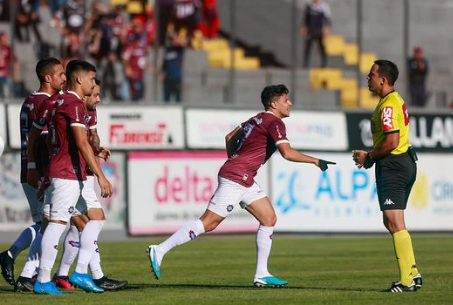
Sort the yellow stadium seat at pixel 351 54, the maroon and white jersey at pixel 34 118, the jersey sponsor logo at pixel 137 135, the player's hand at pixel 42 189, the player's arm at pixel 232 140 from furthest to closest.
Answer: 1. the yellow stadium seat at pixel 351 54
2. the jersey sponsor logo at pixel 137 135
3. the player's arm at pixel 232 140
4. the maroon and white jersey at pixel 34 118
5. the player's hand at pixel 42 189

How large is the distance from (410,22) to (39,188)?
68.2 ft

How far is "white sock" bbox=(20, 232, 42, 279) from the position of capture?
12484mm

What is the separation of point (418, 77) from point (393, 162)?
16.5m

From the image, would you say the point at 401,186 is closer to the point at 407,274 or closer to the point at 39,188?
the point at 407,274

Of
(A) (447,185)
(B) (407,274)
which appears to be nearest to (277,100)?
(B) (407,274)

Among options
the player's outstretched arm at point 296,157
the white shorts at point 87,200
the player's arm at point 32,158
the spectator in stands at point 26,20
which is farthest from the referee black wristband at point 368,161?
the spectator in stands at point 26,20

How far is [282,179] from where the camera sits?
80.7 ft

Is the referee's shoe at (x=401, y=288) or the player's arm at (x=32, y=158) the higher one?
the player's arm at (x=32, y=158)

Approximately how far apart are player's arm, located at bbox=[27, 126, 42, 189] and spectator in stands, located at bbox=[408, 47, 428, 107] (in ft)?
53.4

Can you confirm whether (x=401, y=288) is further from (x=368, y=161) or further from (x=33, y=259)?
(x=33, y=259)

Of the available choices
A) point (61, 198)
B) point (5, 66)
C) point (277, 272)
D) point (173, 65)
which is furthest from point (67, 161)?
point (173, 65)

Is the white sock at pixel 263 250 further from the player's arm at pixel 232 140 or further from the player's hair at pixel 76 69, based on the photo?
the player's hair at pixel 76 69

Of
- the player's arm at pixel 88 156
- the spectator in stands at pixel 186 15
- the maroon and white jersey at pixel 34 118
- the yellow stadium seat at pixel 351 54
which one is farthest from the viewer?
the yellow stadium seat at pixel 351 54

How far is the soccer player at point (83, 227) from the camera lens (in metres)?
12.2
